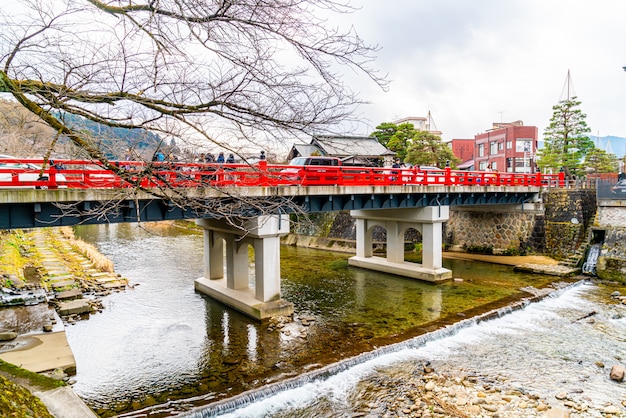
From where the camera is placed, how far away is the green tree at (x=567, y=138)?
37.2m

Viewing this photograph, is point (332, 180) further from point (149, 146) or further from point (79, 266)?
point (79, 266)

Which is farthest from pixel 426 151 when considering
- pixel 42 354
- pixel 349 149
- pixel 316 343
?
pixel 42 354

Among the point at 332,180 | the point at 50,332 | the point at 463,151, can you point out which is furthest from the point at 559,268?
the point at 463,151

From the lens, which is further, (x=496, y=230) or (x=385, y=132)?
(x=385, y=132)

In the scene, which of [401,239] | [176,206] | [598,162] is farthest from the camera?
[598,162]

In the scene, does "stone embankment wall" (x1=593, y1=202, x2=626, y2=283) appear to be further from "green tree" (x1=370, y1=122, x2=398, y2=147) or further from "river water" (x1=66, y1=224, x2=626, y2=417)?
"green tree" (x1=370, y1=122, x2=398, y2=147)

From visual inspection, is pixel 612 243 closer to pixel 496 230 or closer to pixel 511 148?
pixel 496 230

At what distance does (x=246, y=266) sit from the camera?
17.6 m

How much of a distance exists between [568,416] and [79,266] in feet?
78.9

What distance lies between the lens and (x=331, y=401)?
10180 millimetres

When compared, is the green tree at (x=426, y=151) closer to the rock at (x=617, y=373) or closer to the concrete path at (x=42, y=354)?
the rock at (x=617, y=373)

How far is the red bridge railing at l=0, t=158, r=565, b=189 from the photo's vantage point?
5.39 m

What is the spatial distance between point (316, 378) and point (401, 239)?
1441cm

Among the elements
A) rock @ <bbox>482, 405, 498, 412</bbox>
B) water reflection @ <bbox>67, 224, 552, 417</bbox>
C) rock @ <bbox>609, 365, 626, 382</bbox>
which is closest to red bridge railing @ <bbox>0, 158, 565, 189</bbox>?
water reflection @ <bbox>67, 224, 552, 417</bbox>
